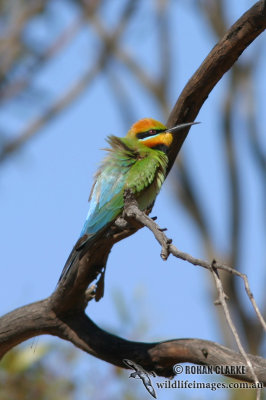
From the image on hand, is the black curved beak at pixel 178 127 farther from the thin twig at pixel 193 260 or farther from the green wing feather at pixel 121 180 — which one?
the thin twig at pixel 193 260

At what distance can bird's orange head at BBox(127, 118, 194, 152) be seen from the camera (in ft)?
8.37

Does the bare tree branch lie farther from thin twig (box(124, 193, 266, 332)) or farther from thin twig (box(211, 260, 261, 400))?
thin twig (box(211, 260, 261, 400))

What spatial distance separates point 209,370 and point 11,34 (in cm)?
382

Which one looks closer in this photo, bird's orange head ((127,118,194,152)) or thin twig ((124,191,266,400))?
thin twig ((124,191,266,400))

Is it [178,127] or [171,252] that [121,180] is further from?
[171,252]

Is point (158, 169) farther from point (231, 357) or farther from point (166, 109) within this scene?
point (166, 109)

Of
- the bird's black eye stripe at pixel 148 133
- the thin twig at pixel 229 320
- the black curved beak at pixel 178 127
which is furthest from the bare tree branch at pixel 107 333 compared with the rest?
the thin twig at pixel 229 320

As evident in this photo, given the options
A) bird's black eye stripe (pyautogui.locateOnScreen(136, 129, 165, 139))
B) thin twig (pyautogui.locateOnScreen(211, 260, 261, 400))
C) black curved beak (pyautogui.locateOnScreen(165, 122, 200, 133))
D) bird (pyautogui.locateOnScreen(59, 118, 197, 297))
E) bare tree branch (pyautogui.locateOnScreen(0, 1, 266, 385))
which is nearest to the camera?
thin twig (pyautogui.locateOnScreen(211, 260, 261, 400))

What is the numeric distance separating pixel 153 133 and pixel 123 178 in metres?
0.33

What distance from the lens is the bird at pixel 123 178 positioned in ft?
7.52

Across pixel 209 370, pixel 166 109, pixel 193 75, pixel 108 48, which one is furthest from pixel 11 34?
pixel 209 370

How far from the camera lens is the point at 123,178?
95.6 inches

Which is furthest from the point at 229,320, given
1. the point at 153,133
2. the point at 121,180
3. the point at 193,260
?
the point at 153,133

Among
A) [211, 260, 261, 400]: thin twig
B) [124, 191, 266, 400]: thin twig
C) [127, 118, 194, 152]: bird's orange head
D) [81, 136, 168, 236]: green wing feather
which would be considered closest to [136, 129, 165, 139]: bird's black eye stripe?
[127, 118, 194, 152]: bird's orange head
